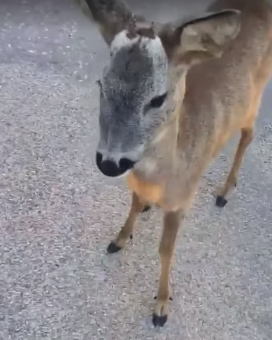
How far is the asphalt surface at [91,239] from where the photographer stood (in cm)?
160

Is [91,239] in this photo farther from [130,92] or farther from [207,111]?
[130,92]

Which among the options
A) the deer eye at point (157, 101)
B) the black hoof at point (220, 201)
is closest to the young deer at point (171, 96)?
the deer eye at point (157, 101)

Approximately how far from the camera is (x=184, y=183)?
1.45 meters

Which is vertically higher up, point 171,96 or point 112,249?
point 171,96

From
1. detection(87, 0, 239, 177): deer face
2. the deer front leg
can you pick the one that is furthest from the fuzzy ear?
the deer front leg

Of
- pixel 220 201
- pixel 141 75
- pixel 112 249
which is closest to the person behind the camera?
→ pixel 141 75

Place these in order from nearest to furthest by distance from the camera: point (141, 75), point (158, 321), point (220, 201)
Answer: point (141, 75)
point (158, 321)
point (220, 201)

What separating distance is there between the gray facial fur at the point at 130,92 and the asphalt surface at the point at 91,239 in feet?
1.79

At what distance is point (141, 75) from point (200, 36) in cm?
13

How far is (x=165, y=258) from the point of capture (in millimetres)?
1569

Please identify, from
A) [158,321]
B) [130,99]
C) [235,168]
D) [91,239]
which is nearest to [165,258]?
[158,321]

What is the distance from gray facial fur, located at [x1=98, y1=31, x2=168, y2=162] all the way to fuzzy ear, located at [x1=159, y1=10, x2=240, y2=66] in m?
0.03

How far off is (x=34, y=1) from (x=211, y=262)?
1.28m

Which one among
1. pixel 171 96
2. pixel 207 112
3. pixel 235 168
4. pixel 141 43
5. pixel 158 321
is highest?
pixel 141 43
